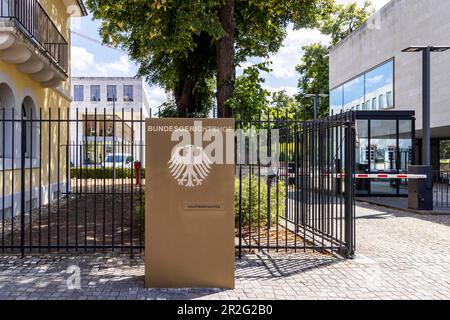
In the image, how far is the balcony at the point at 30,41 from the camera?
8984 millimetres

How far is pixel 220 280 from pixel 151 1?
23.0 ft

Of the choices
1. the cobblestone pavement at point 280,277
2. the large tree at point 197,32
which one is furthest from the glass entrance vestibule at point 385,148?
the cobblestone pavement at point 280,277

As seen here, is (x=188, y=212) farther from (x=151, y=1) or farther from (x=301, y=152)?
(x=151, y=1)

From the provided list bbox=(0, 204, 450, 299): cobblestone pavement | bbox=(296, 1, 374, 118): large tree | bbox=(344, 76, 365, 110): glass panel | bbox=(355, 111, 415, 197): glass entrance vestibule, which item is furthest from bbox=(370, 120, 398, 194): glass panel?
bbox=(296, 1, 374, 118): large tree

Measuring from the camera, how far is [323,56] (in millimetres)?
40469

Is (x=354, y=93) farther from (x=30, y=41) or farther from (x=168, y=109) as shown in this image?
(x=30, y=41)

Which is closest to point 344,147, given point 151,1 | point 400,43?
point 151,1

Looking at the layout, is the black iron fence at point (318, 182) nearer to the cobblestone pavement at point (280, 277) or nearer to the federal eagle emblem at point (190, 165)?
the cobblestone pavement at point (280, 277)

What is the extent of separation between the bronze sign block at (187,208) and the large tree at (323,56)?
109 ft

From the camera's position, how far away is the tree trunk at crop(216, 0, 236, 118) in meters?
9.91

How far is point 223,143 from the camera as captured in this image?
199 inches

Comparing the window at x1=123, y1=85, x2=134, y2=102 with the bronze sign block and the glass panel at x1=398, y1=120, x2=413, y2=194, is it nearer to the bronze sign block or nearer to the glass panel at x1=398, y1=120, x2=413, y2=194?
the glass panel at x1=398, y1=120, x2=413, y2=194

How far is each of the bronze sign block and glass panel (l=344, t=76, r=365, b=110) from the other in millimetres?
25031
